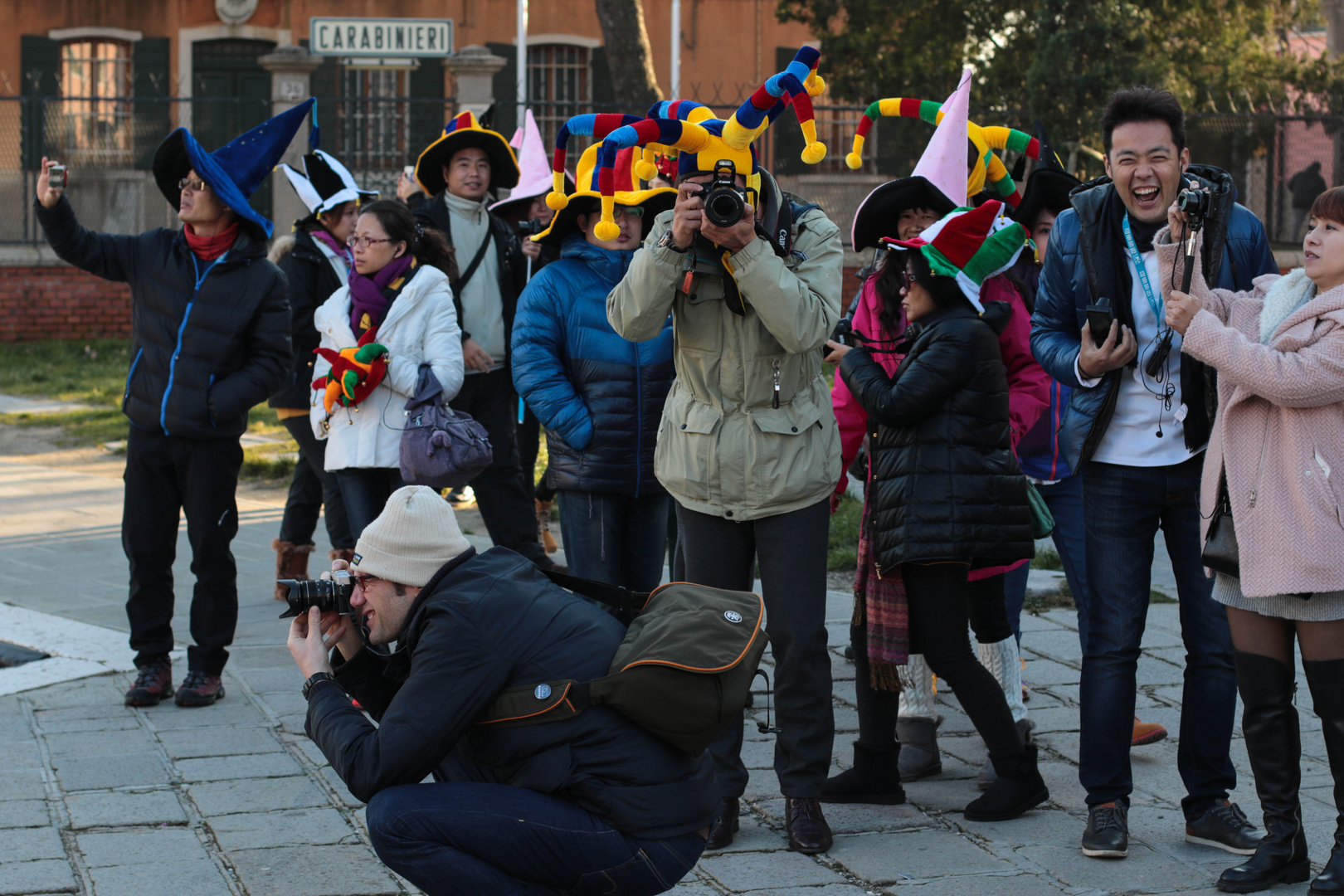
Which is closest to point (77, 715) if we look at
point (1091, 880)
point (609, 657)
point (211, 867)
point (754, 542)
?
point (211, 867)

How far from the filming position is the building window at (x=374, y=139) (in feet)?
60.0

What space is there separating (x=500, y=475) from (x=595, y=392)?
1.73 meters

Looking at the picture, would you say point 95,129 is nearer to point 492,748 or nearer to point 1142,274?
point 1142,274

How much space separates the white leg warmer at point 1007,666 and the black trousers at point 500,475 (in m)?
2.36

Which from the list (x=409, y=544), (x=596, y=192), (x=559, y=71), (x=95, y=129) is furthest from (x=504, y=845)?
(x=559, y=71)

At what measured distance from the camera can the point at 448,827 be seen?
319 centimetres

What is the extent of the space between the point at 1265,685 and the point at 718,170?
6.54ft

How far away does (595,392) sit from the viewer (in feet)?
16.8

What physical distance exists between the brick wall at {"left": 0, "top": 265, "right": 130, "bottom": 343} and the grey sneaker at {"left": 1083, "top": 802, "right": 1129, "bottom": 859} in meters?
16.8

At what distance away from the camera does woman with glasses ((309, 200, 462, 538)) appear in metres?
5.84

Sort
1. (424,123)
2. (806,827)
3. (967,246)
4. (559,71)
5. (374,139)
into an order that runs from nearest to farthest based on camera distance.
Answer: (806,827) → (967,246) → (424,123) → (374,139) → (559,71)

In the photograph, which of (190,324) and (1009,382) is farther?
(190,324)

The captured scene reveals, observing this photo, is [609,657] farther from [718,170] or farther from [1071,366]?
[1071,366]

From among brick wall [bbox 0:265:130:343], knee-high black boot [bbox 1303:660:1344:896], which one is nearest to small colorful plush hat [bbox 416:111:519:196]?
knee-high black boot [bbox 1303:660:1344:896]
